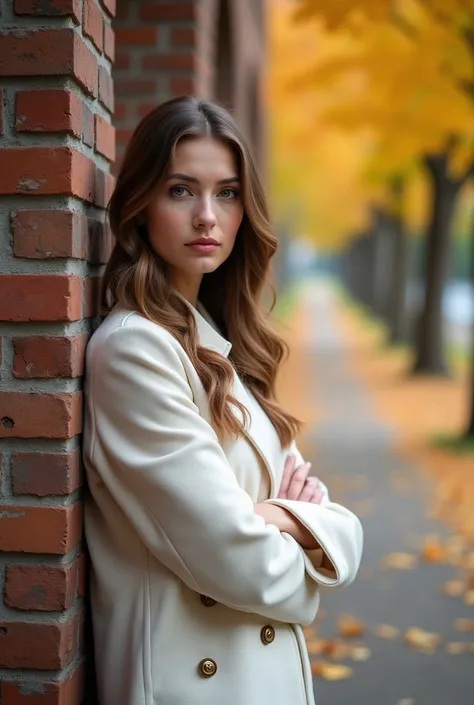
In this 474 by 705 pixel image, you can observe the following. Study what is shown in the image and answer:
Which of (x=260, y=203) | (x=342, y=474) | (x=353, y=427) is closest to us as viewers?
(x=260, y=203)

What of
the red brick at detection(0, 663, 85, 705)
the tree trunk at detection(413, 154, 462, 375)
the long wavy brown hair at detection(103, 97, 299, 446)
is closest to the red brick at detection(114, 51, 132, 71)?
the long wavy brown hair at detection(103, 97, 299, 446)

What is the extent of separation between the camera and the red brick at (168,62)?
435 cm

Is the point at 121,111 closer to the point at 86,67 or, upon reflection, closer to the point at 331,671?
the point at 86,67

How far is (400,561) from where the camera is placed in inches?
217

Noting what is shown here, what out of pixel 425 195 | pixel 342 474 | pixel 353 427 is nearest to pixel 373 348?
pixel 425 195

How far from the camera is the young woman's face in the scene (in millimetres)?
2125

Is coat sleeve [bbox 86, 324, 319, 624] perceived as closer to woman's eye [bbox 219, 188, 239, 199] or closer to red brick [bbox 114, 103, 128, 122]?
woman's eye [bbox 219, 188, 239, 199]

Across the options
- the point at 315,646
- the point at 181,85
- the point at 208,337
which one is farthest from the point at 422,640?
the point at 181,85

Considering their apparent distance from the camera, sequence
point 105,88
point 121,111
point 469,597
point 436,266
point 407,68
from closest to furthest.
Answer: point 105,88 → point 121,111 → point 469,597 → point 407,68 → point 436,266

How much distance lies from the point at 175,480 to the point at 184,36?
3.03 meters

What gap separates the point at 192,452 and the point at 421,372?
44.6 ft

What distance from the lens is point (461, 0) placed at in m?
6.90

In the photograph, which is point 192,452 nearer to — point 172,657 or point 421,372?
point 172,657

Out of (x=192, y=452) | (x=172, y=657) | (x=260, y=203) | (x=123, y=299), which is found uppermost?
(x=260, y=203)
